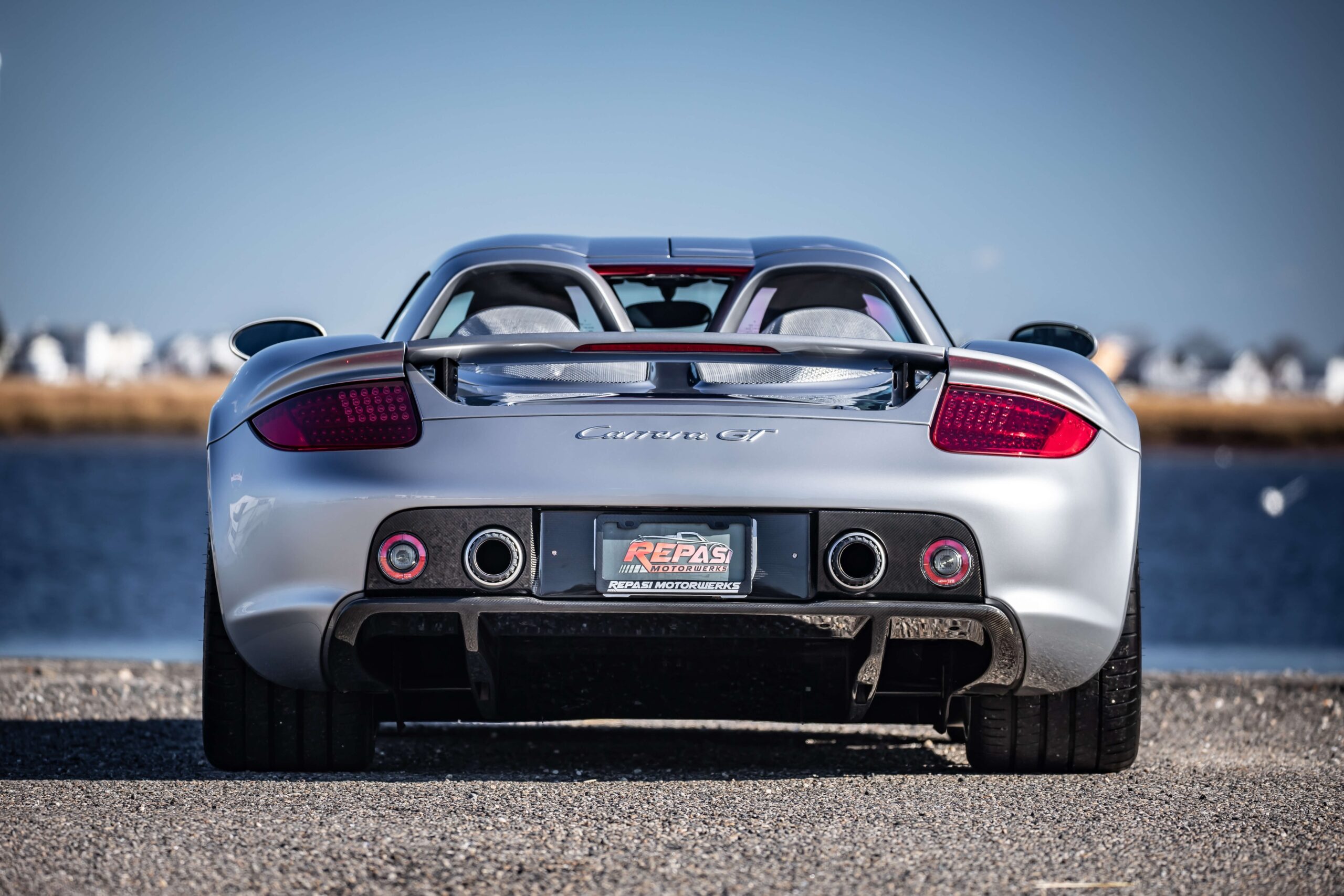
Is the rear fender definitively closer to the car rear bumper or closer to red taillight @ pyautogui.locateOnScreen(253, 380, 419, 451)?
the car rear bumper

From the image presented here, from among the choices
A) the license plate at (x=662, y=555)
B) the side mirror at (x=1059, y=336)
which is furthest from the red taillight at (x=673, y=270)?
the license plate at (x=662, y=555)

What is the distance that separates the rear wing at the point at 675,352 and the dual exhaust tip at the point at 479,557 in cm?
Result: 34

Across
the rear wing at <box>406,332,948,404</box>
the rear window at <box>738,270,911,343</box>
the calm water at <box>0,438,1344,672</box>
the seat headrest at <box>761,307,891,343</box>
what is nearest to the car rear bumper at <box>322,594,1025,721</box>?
the rear wing at <box>406,332,948,404</box>

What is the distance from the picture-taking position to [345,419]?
10.3ft

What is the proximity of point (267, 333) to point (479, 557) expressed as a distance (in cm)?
150

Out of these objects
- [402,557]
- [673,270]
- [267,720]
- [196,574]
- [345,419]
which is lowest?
[196,574]

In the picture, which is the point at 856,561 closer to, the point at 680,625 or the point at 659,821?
the point at 680,625

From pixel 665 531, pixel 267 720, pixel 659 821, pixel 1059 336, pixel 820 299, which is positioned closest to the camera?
pixel 659 821

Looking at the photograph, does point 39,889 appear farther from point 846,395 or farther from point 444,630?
point 846,395

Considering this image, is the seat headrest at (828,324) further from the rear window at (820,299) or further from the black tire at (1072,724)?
the black tire at (1072,724)

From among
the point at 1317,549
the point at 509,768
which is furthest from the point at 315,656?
the point at 1317,549

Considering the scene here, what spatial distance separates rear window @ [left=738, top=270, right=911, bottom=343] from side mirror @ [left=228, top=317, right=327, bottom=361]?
1.28 metres

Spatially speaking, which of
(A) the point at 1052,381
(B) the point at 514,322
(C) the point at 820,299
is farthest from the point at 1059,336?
(B) the point at 514,322

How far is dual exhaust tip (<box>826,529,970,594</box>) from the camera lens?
9.99 ft
